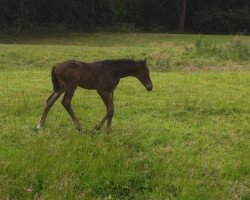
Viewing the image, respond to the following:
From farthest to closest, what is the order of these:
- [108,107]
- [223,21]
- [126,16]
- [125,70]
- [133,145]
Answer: [126,16], [223,21], [125,70], [108,107], [133,145]

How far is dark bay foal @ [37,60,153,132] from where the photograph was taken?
32.4 feet

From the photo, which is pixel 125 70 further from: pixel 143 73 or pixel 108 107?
pixel 108 107

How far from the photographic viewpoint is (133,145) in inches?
380

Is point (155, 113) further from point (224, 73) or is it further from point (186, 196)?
point (224, 73)

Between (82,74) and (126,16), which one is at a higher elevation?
(82,74)

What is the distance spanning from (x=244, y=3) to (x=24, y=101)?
159 feet

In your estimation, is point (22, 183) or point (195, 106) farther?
point (195, 106)

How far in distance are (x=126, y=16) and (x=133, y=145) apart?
155 ft

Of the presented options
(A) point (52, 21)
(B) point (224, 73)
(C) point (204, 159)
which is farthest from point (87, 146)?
(A) point (52, 21)

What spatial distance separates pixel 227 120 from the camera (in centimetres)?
1220

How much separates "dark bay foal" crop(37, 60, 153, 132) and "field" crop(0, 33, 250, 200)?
50cm

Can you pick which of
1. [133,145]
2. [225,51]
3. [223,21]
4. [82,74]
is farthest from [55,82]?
[223,21]

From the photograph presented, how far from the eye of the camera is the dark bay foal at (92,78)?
9883 millimetres

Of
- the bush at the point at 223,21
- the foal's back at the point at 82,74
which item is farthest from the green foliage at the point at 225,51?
the bush at the point at 223,21
